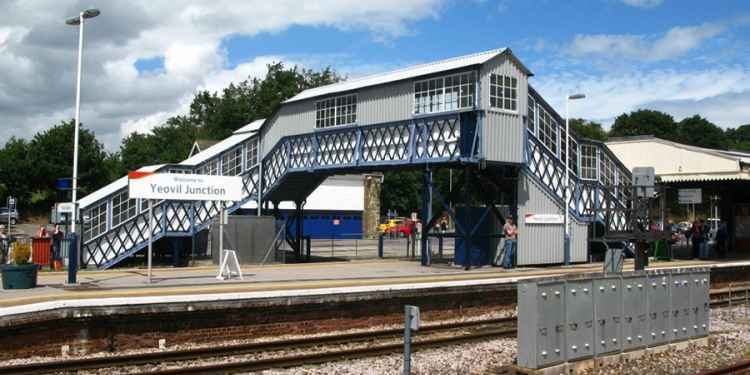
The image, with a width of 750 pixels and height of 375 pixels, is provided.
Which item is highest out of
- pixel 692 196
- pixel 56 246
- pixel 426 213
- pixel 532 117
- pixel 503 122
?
pixel 532 117

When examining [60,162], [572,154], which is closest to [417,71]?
[572,154]

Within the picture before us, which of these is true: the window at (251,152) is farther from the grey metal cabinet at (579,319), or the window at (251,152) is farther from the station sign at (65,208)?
the grey metal cabinet at (579,319)

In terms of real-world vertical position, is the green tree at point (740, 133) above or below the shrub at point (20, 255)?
above

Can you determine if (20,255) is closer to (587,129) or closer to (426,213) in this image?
(426,213)

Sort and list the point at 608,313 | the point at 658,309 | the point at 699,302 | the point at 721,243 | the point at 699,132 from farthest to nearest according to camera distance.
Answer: the point at 699,132
the point at 721,243
the point at 699,302
the point at 658,309
the point at 608,313

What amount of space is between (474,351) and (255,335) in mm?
4227

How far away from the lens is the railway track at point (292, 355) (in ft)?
37.0

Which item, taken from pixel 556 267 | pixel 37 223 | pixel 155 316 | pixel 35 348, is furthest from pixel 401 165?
pixel 37 223

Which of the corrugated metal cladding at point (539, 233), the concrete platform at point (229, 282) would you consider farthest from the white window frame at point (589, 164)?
the concrete platform at point (229, 282)

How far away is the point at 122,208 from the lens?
94.8 feet

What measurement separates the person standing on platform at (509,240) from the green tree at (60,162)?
48458mm

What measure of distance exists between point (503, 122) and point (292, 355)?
1337 centimetres

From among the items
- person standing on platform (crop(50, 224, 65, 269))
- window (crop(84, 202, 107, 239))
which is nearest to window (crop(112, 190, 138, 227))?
window (crop(84, 202, 107, 239))

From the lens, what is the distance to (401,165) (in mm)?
25375
